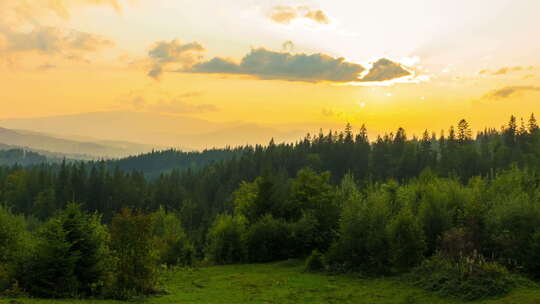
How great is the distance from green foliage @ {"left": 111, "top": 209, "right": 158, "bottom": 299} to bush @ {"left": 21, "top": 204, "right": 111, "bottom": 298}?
1.00 m

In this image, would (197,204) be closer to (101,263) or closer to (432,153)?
(432,153)

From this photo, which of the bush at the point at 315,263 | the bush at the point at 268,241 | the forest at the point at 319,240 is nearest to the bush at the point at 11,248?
the forest at the point at 319,240

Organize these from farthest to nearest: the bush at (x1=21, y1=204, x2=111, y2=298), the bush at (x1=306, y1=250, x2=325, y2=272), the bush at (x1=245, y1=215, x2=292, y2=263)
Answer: the bush at (x1=245, y1=215, x2=292, y2=263) < the bush at (x1=306, y1=250, x2=325, y2=272) < the bush at (x1=21, y1=204, x2=111, y2=298)

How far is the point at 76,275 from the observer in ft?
108

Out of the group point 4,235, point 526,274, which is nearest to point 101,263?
point 4,235

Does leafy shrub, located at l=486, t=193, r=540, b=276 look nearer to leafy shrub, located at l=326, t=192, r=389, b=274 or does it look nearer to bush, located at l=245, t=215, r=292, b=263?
leafy shrub, located at l=326, t=192, r=389, b=274

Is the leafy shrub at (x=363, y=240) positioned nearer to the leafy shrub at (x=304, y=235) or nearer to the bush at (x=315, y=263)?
the bush at (x=315, y=263)

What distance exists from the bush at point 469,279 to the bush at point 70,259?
87.6 feet

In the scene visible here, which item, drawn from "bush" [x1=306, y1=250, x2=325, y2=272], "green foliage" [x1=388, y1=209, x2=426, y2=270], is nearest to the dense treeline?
"bush" [x1=306, y1=250, x2=325, y2=272]

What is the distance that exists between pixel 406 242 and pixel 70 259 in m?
30.3

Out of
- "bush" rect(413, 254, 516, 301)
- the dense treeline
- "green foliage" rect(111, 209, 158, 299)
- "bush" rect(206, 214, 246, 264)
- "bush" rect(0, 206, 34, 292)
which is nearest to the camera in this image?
"bush" rect(0, 206, 34, 292)

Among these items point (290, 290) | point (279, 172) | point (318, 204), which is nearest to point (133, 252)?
point (290, 290)

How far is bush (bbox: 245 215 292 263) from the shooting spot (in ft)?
197

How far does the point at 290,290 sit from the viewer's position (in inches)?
1531
